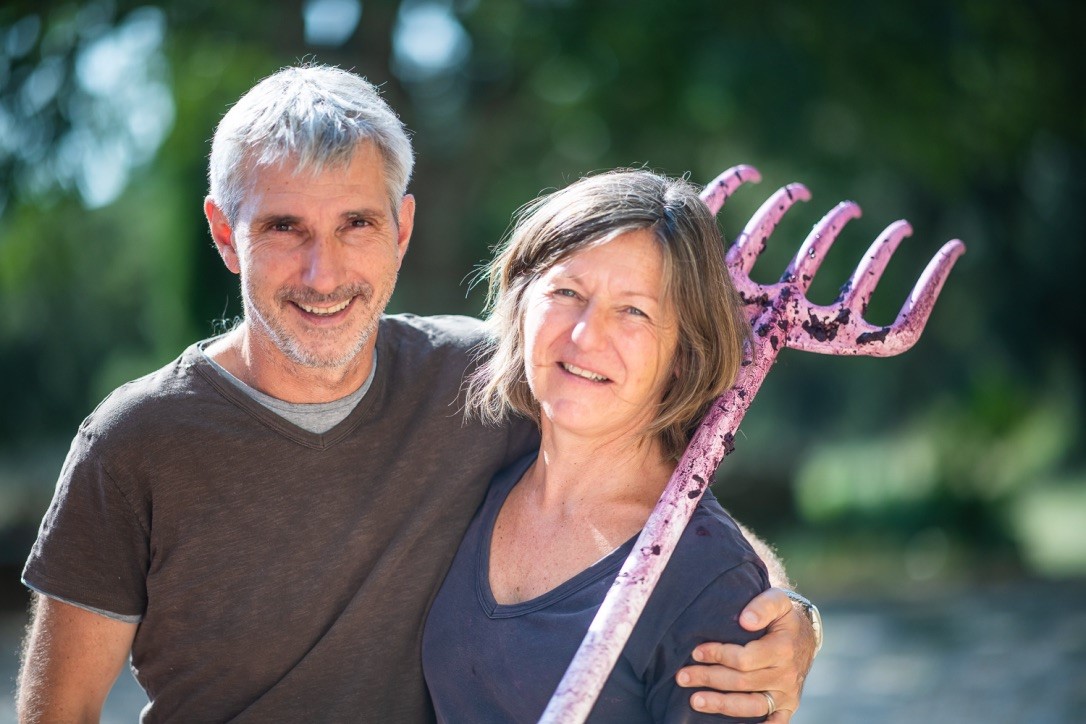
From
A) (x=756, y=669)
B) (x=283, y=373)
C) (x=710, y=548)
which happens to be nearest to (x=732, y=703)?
(x=756, y=669)

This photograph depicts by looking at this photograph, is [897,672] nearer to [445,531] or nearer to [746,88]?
[746,88]

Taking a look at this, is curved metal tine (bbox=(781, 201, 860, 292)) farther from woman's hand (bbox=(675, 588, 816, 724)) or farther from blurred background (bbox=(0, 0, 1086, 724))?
blurred background (bbox=(0, 0, 1086, 724))

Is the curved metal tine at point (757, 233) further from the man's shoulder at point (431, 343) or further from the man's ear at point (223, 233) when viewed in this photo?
the man's ear at point (223, 233)

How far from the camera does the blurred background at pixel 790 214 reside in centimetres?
675

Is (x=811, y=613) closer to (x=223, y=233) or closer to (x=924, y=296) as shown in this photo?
(x=924, y=296)

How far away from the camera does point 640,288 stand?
197 cm

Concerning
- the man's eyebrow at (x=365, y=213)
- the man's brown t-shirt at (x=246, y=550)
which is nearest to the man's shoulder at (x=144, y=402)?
the man's brown t-shirt at (x=246, y=550)

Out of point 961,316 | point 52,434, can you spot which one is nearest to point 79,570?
point 52,434

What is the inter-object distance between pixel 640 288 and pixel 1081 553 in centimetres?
894

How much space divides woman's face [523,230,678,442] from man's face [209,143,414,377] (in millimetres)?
377

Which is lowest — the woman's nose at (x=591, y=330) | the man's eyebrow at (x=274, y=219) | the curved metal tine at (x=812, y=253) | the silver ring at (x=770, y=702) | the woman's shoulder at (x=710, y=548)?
the silver ring at (x=770, y=702)

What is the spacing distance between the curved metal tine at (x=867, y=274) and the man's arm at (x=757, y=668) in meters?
0.61

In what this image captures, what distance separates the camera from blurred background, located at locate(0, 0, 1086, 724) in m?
6.75

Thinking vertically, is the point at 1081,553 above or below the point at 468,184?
below
